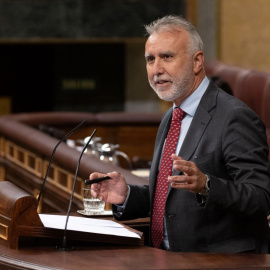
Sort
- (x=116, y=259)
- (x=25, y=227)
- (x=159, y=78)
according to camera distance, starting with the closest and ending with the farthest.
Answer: (x=116, y=259) < (x=25, y=227) < (x=159, y=78)

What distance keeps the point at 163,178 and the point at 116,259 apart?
496 mm

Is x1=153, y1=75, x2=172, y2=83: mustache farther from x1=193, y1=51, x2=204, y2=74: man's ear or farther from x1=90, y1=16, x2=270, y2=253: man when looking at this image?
x1=193, y1=51, x2=204, y2=74: man's ear

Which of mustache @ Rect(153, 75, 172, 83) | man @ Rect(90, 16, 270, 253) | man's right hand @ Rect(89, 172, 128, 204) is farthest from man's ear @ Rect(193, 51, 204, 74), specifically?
man's right hand @ Rect(89, 172, 128, 204)

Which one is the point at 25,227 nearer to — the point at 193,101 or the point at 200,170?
the point at 200,170

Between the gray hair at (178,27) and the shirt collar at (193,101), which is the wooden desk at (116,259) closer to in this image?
the shirt collar at (193,101)

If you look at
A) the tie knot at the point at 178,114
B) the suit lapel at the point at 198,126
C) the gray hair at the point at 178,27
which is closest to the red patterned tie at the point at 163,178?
the tie knot at the point at 178,114

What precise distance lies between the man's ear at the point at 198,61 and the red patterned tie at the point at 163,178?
5.8 inches

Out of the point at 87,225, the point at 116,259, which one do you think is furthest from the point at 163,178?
the point at 116,259

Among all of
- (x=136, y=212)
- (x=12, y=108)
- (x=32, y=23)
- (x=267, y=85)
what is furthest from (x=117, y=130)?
(x=136, y=212)

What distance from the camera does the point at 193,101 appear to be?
2.56m

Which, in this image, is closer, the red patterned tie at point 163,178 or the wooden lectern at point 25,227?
the wooden lectern at point 25,227

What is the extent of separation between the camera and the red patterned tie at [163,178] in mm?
2541

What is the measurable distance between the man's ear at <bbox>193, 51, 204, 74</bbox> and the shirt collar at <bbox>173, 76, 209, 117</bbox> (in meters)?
0.06

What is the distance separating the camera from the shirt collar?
2.56 meters
